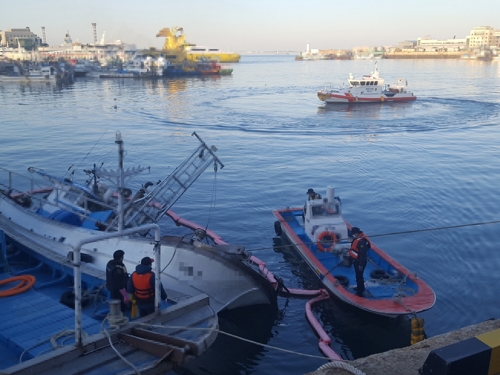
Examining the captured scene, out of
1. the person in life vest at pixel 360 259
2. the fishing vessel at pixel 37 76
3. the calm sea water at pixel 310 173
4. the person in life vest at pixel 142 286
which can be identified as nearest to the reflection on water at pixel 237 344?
the calm sea water at pixel 310 173

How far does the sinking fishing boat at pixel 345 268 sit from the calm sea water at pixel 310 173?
71 cm

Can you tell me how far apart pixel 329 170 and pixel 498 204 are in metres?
8.68

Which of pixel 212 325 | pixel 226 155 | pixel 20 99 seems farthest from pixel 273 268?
pixel 20 99

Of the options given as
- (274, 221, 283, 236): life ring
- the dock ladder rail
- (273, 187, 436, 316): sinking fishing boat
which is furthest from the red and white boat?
the dock ladder rail

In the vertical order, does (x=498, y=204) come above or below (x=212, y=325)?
below

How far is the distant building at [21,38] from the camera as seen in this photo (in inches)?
6029

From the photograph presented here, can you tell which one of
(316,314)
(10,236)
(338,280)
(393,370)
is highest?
(393,370)

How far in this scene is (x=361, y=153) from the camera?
99.2 feet

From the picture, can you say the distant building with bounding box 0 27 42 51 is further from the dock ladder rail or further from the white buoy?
the white buoy

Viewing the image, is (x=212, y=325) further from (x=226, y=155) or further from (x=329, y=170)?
(x=226, y=155)

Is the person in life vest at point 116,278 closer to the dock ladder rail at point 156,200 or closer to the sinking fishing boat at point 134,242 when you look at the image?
Result: the sinking fishing boat at point 134,242

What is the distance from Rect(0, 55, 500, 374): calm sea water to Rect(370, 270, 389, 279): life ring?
1.13 m

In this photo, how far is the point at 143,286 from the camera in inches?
288

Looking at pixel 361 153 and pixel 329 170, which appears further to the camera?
pixel 361 153
